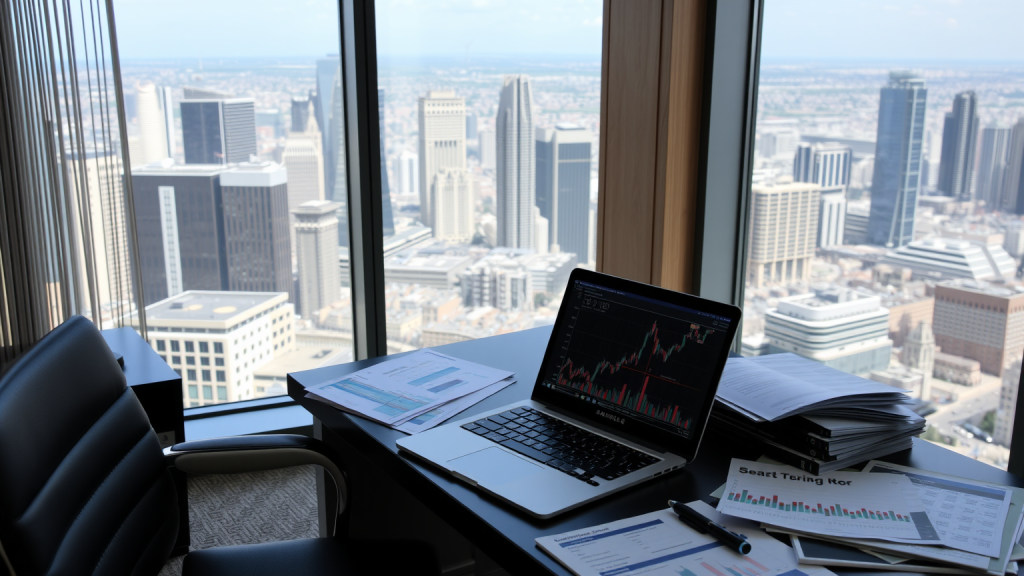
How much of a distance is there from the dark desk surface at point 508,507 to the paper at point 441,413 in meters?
0.02

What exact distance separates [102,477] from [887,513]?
3.77ft

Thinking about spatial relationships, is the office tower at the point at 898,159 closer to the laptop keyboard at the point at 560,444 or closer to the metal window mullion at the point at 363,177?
the laptop keyboard at the point at 560,444

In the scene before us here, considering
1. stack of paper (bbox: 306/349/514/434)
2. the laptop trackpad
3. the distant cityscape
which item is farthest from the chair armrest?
the distant cityscape

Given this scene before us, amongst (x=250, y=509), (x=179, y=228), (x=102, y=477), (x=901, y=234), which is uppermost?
(x=901, y=234)

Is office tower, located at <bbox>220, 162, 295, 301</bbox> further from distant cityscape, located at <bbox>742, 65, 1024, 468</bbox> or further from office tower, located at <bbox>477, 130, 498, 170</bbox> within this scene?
distant cityscape, located at <bbox>742, 65, 1024, 468</bbox>

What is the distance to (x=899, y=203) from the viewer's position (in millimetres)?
2125

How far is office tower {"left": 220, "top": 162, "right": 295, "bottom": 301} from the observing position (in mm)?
2967

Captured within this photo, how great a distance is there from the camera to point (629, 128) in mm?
2570

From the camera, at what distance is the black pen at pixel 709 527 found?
3.30 ft

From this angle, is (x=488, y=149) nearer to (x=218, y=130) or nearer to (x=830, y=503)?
(x=218, y=130)

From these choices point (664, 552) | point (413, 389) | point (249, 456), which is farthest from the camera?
point (413, 389)

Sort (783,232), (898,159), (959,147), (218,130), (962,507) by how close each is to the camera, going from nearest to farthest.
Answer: (962,507)
(959,147)
(898,159)
(783,232)
(218,130)

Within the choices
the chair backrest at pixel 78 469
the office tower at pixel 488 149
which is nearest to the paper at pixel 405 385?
the chair backrest at pixel 78 469

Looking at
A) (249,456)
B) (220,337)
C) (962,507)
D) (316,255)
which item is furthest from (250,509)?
(962,507)
